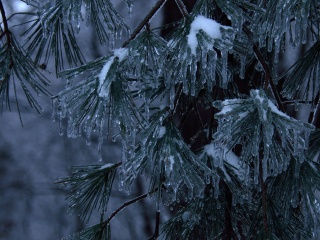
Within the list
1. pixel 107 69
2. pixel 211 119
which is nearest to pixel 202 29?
pixel 107 69

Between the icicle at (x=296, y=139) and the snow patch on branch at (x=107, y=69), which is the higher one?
the snow patch on branch at (x=107, y=69)

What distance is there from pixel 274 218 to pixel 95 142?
10.9 ft

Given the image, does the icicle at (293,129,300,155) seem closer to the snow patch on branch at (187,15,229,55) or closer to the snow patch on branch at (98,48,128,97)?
the snow patch on branch at (187,15,229,55)

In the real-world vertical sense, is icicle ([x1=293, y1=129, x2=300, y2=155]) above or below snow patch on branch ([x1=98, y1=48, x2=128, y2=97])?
below

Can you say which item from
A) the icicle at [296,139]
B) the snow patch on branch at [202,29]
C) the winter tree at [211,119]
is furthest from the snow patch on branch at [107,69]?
the icicle at [296,139]

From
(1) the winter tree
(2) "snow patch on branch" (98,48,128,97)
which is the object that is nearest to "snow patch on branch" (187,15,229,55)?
(1) the winter tree

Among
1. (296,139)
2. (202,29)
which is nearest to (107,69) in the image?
(202,29)

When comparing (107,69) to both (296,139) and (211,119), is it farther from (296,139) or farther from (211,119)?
(211,119)

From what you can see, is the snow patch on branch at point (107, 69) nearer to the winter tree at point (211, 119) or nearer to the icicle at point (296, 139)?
the winter tree at point (211, 119)

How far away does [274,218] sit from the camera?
0.91 meters

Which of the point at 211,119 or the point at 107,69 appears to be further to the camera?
the point at 211,119

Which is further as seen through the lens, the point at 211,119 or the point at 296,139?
the point at 211,119

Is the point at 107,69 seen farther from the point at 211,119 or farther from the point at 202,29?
the point at 211,119

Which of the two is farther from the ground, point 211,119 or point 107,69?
point 107,69
